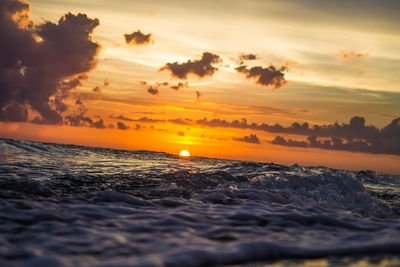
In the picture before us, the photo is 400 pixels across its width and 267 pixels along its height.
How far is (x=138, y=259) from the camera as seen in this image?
4102 millimetres

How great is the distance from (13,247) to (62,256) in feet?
2.54

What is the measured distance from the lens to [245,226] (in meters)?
6.21

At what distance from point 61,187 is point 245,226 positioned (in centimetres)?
621

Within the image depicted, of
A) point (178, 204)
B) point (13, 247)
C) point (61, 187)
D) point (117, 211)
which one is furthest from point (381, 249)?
point (61, 187)

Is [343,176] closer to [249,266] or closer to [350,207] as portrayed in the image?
[350,207]

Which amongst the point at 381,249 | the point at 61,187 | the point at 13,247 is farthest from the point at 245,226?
the point at 61,187

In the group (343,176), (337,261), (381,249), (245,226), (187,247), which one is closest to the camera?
(337,261)

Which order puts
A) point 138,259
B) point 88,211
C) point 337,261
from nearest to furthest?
point 138,259 < point 337,261 < point 88,211

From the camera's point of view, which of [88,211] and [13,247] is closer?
[13,247]

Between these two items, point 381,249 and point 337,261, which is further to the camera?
point 381,249

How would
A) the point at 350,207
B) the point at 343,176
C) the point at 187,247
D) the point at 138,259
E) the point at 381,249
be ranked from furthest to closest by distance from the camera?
the point at 343,176 → the point at 350,207 → the point at 381,249 → the point at 187,247 → the point at 138,259

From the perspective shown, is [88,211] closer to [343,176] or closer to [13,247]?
[13,247]

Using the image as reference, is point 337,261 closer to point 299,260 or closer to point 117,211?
point 299,260

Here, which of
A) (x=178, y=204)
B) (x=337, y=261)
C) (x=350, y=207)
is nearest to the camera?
(x=337, y=261)
